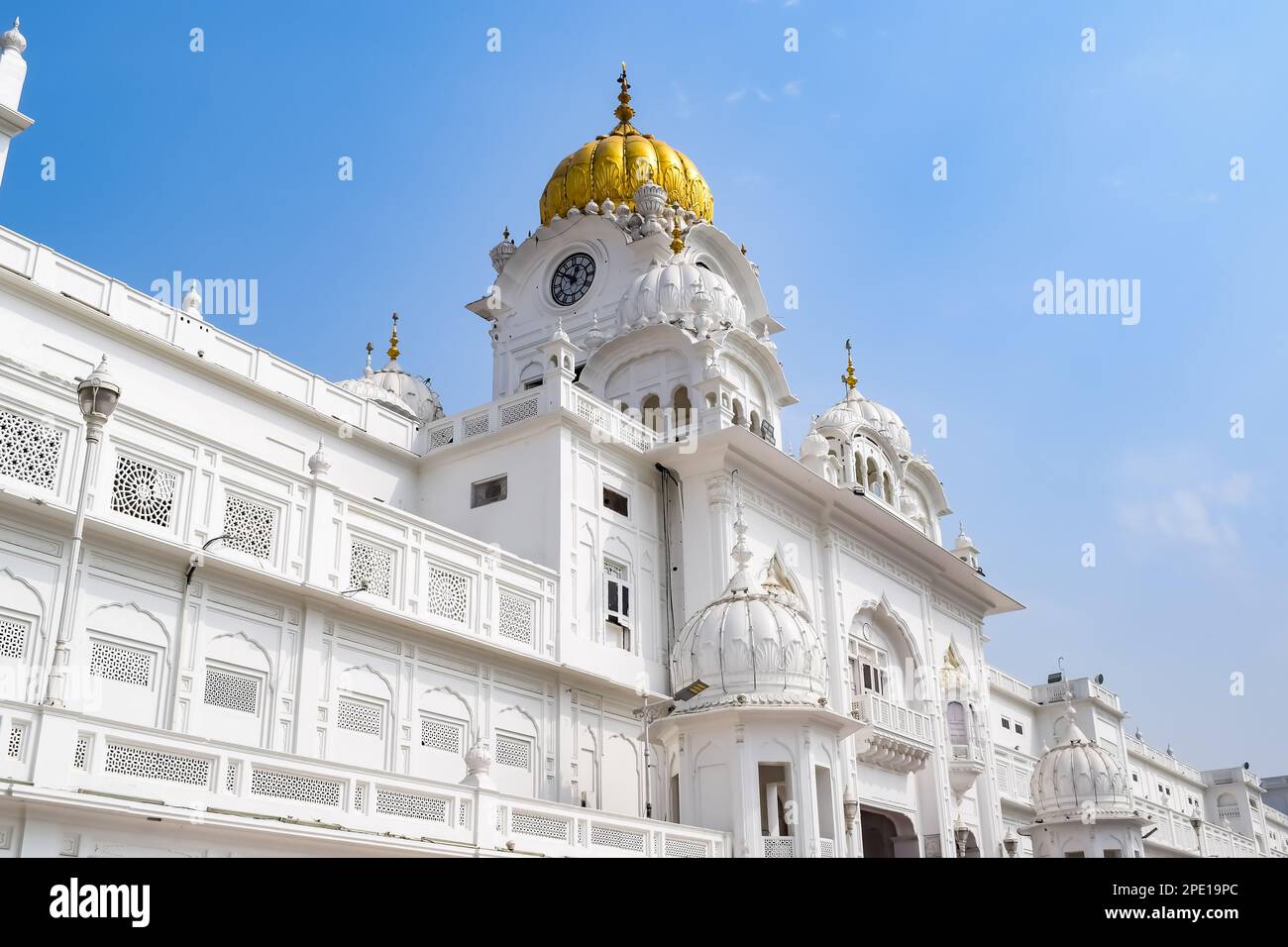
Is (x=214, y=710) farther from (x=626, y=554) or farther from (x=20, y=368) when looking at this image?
(x=626, y=554)

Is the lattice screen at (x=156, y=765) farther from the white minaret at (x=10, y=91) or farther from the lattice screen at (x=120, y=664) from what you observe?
the white minaret at (x=10, y=91)

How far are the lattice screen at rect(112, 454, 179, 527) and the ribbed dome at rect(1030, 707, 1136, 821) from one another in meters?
18.6

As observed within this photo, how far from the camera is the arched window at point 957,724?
2830cm

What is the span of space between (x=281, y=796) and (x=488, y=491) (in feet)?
30.2

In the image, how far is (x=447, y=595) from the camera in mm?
17641

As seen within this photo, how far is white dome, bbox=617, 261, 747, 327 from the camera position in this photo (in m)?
26.5

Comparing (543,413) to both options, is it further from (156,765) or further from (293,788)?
(156,765)

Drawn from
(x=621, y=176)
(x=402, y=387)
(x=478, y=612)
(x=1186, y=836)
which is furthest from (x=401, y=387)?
(x=1186, y=836)

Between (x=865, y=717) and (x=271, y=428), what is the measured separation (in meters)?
11.5

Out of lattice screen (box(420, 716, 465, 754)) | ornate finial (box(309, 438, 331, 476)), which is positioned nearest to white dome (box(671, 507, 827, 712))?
lattice screen (box(420, 716, 465, 754))

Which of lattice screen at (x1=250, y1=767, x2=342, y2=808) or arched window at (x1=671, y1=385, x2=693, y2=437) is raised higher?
arched window at (x1=671, y1=385, x2=693, y2=437)

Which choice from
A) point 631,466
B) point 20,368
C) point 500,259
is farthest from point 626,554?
point 500,259

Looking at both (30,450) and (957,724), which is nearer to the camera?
Answer: (30,450)

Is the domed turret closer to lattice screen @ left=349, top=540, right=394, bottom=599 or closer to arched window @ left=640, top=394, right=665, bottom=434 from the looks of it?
arched window @ left=640, top=394, right=665, bottom=434
